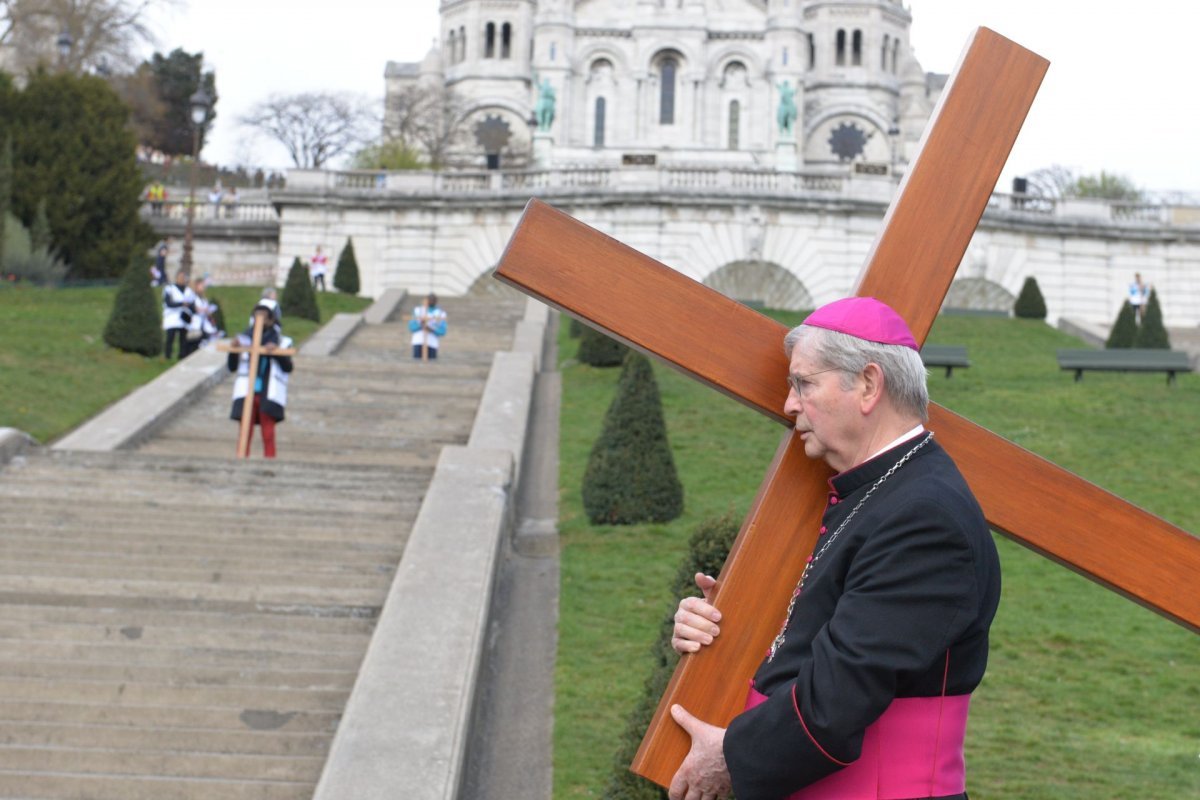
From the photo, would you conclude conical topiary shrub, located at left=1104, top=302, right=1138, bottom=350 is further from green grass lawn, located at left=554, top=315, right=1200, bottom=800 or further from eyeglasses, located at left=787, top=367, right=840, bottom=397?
eyeglasses, located at left=787, top=367, right=840, bottom=397

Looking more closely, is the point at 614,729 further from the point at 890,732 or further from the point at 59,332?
the point at 59,332

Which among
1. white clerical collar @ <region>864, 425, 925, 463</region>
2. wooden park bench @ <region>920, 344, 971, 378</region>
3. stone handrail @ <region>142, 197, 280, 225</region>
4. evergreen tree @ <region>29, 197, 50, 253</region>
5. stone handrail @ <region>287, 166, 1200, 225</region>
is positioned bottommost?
wooden park bench @ <region>920, 344, 971, 378</region>

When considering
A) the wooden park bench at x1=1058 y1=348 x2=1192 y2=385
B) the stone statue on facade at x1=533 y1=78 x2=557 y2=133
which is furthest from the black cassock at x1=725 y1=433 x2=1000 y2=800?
the stone statue on facade at x1=533 y1=78 x2=557 y2=133

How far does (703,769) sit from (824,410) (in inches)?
28.0

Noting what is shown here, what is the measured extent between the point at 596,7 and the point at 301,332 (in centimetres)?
5088

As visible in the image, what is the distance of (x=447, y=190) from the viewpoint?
131 ft

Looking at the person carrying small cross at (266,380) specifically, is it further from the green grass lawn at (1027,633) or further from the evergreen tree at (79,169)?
the evergreen tree at (79,169)

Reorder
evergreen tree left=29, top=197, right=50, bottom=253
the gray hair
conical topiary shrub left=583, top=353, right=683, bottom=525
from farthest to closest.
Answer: evergreen tree left=29, top=197, right=50, bottom=253, conical topiary shrub left=583, top=353, right=683, bottom=525, the gray hair

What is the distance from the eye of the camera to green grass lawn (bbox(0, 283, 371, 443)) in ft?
54.1

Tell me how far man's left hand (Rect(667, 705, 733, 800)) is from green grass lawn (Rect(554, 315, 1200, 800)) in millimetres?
3459

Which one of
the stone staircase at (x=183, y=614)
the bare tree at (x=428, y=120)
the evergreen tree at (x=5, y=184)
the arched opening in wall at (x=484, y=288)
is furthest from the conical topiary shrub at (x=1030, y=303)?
the bare tree at (x=428, y=120)

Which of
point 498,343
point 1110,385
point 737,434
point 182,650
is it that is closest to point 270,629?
point 182,650

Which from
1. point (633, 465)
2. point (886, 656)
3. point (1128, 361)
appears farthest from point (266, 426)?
point (1128, 361)

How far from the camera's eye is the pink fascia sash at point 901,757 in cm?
283
